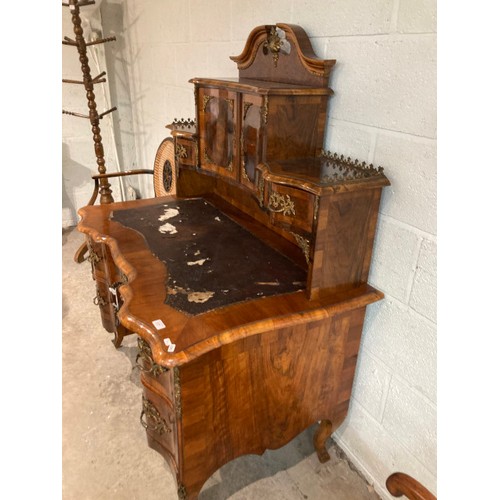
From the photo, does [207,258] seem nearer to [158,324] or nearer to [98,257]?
[158,324]

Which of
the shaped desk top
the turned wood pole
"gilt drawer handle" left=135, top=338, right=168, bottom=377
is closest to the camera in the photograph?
the shaped desk top

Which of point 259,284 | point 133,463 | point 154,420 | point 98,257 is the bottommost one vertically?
point 133,463

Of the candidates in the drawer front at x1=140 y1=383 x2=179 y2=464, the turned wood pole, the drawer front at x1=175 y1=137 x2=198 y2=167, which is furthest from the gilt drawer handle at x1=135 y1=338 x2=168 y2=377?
the turned wood pole

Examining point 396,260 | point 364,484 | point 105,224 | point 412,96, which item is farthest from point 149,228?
point 364,484

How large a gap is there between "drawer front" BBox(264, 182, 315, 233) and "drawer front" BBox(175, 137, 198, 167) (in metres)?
0.72

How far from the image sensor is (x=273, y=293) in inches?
52.7

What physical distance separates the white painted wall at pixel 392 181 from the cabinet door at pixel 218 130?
0.38 metres

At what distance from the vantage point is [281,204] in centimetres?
128

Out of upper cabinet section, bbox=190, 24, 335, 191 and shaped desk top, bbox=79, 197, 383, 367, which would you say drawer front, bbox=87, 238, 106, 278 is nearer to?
shaped desk top, bbox=79, 197, 383, 367

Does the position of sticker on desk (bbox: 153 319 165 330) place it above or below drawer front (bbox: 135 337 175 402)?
above

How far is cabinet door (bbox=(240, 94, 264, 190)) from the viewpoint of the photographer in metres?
1.41

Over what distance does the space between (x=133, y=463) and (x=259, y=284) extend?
1.11 meters

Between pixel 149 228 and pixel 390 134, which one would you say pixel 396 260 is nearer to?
pixel 390 134

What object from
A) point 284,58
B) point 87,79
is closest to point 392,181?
point 284,58
